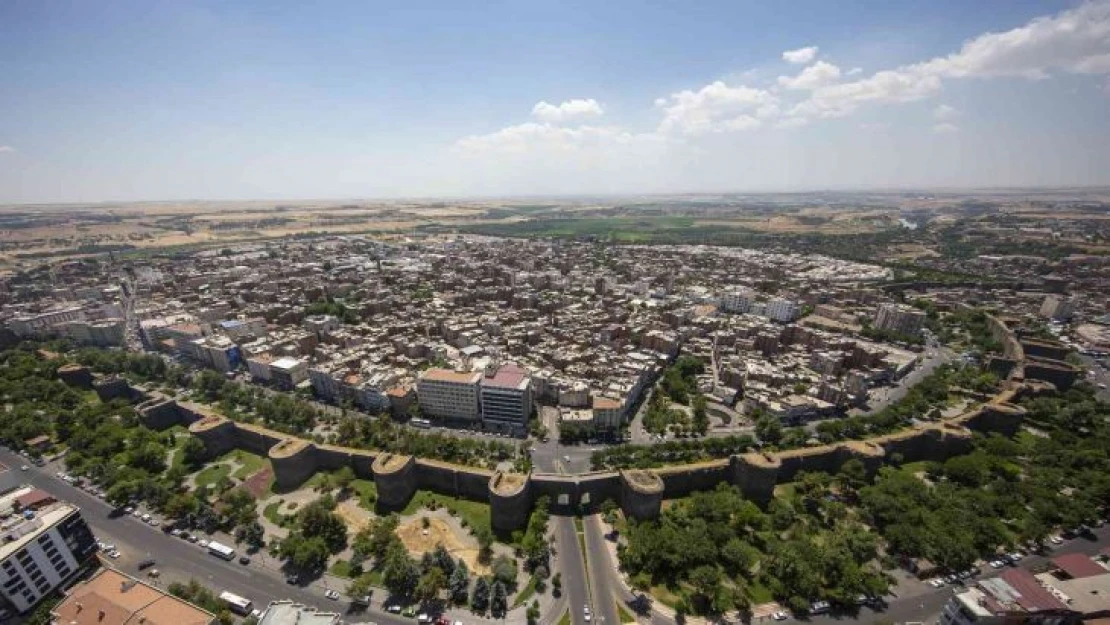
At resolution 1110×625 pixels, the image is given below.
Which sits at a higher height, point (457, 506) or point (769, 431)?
point (769, 431)

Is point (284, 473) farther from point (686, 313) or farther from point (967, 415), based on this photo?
point (967, 415)

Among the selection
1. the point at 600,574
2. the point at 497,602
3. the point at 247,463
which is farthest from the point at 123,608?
the point at 600,574

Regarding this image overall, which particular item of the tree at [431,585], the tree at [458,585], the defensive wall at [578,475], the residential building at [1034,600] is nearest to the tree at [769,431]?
the defensive wall at [578,475]

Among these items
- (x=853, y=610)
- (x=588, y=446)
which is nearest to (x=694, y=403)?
(x=588, y=446)

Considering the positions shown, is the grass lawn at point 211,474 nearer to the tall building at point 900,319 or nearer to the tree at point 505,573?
the tree at point 505,573

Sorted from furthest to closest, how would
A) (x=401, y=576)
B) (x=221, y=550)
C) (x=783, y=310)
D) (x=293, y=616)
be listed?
(x=783, y=310) → (x=221, y=550) → (x=401, y=576) → (x=293, y=616)

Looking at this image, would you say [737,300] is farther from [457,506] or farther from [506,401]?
[457,506]
